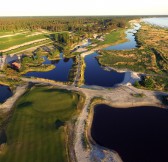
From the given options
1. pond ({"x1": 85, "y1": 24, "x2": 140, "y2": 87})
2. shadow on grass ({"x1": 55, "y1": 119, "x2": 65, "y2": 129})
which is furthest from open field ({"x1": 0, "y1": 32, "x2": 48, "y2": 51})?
shadow on grass ({"x1": 55, "y1": 119, "x2": 65, "y2": 129})

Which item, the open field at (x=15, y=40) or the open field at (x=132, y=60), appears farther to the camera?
the open field at (x=15, y=40)

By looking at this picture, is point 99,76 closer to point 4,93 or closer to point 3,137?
point 4,93

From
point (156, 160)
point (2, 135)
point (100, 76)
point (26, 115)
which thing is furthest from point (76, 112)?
point (100, 76)

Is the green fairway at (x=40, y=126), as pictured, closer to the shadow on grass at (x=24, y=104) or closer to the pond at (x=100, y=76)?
the shadow on grass at (x=24, y=104)

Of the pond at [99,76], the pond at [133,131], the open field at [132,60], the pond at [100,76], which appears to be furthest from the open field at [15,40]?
the pond at [133,131]

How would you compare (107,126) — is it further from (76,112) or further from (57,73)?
(57,73)

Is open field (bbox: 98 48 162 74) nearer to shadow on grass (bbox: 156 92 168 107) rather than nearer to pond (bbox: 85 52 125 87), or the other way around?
pond (bbox: 85 52 125 87)
